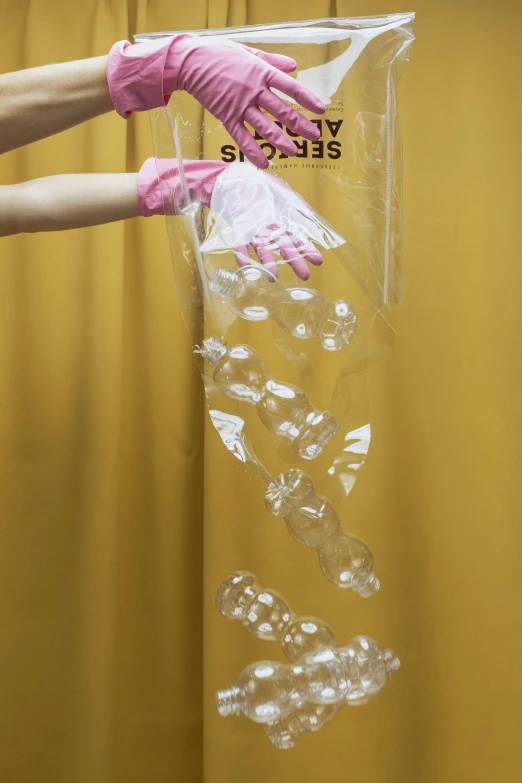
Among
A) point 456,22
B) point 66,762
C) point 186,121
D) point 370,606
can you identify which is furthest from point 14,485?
point 456,22

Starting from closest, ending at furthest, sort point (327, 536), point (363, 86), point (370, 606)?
point (327, 536), point (363, 86), point (370, 606)

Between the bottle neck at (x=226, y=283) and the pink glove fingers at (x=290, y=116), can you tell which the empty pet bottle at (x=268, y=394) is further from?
the pink glove fingers at (x=290, y=116)

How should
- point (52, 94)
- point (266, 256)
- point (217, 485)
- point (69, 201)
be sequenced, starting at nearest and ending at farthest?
point (266, 256)
point (52, 94)
point (69, 201)
point (217, 485)

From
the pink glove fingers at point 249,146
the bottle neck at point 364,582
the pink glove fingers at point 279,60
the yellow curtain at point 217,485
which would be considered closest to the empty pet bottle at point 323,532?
the bottle neck at point 364,582

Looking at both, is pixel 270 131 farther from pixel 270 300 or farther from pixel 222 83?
pixel 270 300

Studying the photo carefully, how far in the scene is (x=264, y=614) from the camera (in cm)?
119

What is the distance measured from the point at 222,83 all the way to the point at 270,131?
11 centimetres

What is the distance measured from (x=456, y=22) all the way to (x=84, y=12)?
38.9 inches

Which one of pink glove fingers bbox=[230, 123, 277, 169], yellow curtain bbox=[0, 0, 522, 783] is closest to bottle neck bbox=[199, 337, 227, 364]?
pink glove fingers bbox=[230, 123, 277, 169]

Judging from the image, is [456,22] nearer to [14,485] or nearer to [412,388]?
[412,388]

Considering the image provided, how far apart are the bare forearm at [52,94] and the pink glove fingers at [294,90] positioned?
0.32m

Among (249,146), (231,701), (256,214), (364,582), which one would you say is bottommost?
(231,701)

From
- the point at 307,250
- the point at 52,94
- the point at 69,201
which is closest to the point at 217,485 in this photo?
the point at 69,201

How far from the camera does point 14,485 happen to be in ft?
6.88
